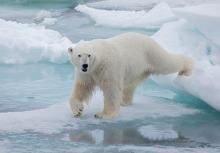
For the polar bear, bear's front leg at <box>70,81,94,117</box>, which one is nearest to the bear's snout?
the polar bear

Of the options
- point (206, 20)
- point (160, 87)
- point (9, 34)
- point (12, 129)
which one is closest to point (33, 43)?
point (9, 34)

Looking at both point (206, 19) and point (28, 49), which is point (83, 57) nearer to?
point (206, 19)

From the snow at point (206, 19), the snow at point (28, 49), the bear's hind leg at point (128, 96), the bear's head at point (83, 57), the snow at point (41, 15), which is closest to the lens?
the bear's head at point (83, 57)

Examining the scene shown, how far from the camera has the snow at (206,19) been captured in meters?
4.73

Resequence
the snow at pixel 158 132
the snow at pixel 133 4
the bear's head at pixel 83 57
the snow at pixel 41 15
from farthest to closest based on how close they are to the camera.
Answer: the snow at pixel 133 4 → the snow at pixel 41 15 → the bear's head at pixel 83 57 → the snow at pixel 158 132

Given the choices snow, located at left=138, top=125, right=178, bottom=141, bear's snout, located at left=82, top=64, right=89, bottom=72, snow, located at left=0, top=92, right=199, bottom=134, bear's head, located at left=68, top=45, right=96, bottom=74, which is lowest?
snow, located at left=138, top=125, right=178, bottom=141

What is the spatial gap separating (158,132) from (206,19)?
1.61m

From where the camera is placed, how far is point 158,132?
12.0ft

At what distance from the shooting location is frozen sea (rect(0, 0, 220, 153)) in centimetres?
338

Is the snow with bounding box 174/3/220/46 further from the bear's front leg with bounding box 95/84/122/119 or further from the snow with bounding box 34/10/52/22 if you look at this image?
the snow with bounding box 34/10/52/22

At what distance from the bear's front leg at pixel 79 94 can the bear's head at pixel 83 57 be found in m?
0.26

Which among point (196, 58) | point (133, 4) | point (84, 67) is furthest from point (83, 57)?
point (133, 4)

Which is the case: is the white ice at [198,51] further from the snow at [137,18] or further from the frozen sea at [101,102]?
the snow at [137,18]

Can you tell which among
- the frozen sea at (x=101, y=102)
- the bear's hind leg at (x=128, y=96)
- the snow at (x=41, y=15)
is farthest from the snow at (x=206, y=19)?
the snow at (x=41, y=15)
